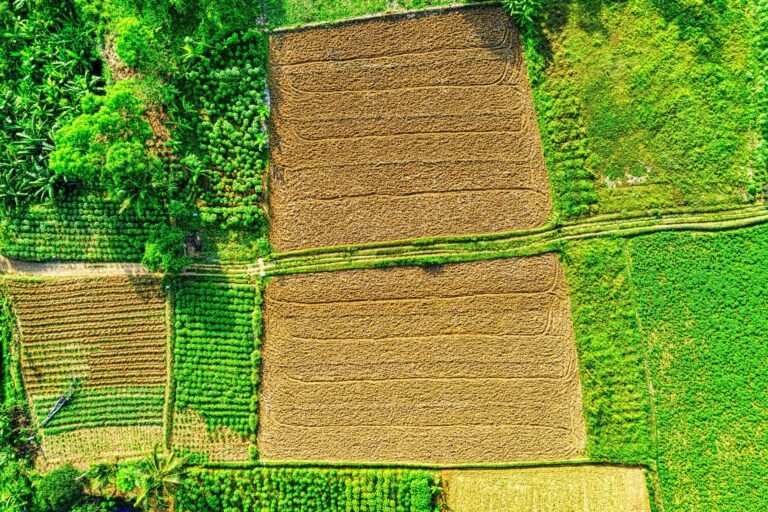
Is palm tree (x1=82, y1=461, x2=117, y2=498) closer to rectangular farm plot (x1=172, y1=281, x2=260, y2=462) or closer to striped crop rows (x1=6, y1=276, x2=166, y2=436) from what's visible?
striped crop rows (x1=6, y1=276, x2=166, y2=436)

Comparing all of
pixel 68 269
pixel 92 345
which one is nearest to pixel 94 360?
pixel 92 345

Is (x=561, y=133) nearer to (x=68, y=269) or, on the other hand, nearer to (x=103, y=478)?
(x=68, y=269)

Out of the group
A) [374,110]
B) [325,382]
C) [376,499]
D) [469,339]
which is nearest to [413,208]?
[374,110]

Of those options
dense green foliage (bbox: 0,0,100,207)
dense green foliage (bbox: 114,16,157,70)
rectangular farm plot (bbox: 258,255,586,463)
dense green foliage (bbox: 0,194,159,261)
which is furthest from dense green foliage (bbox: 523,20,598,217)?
dense green foliage (bbox: 0,0,100,207)

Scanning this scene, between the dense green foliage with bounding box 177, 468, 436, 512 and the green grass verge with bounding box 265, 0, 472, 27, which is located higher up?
the green grass verge with bounding box 265, 0, 472, 27

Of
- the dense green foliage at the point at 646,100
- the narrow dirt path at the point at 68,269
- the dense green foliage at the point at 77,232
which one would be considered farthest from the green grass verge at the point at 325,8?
the narrow dirt path at the point at 68,269

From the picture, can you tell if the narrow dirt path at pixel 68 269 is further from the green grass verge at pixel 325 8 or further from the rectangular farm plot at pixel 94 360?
the green grass verge at pixel 325 8

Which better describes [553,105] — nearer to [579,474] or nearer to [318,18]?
[318,18]
